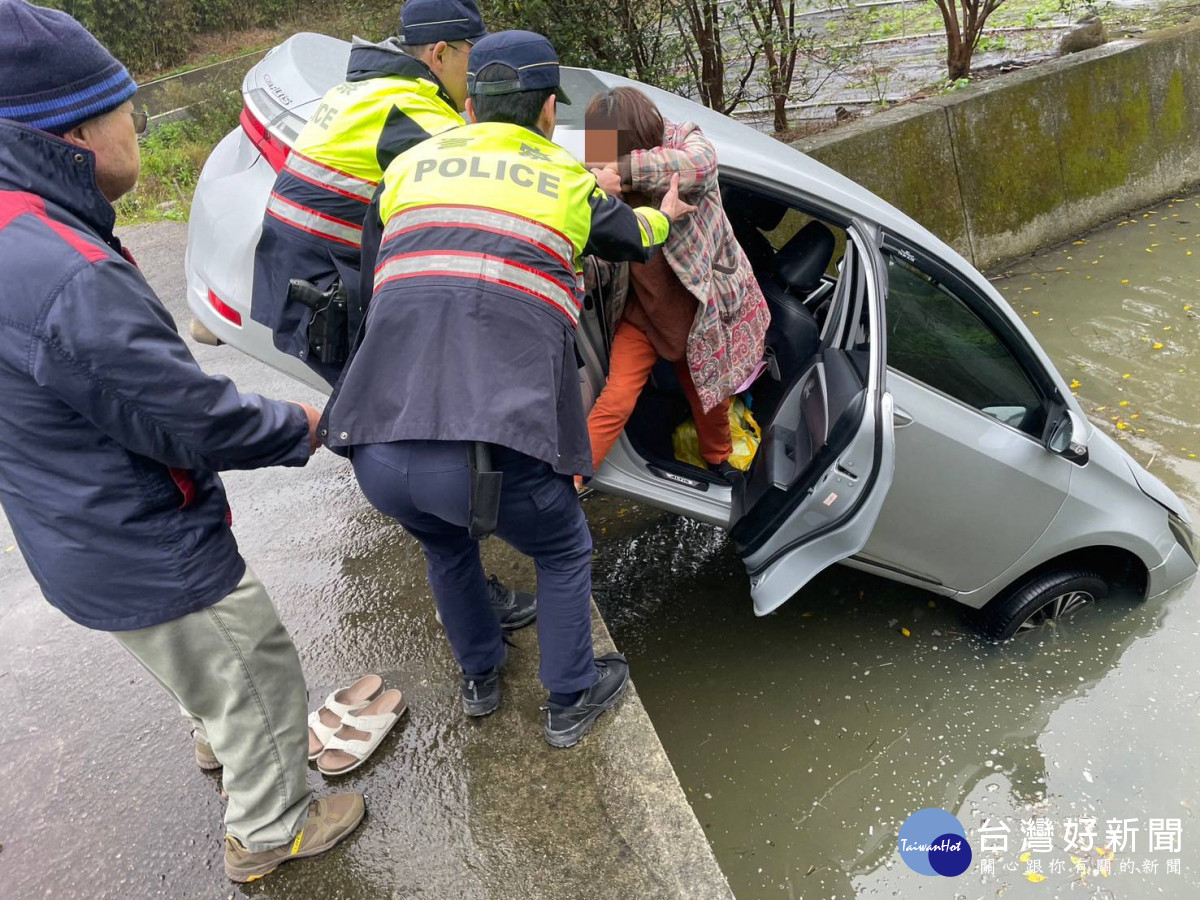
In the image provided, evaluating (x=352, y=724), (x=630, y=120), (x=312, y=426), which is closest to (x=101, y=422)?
(x=312, y=426)

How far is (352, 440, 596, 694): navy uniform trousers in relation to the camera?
1.90m

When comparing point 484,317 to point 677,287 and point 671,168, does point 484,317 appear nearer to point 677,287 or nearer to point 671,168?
point 671,168

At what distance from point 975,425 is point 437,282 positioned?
1894 millimetres

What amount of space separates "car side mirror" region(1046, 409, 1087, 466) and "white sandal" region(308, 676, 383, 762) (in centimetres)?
235

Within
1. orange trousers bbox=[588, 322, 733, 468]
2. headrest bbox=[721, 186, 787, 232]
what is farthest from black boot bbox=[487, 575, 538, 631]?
headrest bbox=[721, 186, 787, 232]

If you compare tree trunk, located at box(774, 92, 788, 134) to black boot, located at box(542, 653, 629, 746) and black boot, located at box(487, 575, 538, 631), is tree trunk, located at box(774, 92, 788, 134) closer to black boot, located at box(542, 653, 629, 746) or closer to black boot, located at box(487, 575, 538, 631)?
black boot, located at box(487, 575, 538, 631)

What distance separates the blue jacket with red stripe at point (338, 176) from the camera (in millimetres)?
2283

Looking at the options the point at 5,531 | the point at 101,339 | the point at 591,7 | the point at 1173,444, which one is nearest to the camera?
the point at 101,339

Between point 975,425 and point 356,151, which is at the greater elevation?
point 356,151

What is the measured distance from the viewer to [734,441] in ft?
10.4

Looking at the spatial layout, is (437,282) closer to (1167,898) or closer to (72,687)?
(72,687)

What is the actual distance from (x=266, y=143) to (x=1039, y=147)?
558 centimetres

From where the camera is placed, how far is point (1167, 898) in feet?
8.14

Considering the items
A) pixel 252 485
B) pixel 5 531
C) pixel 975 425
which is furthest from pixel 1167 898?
pixel 5 531
